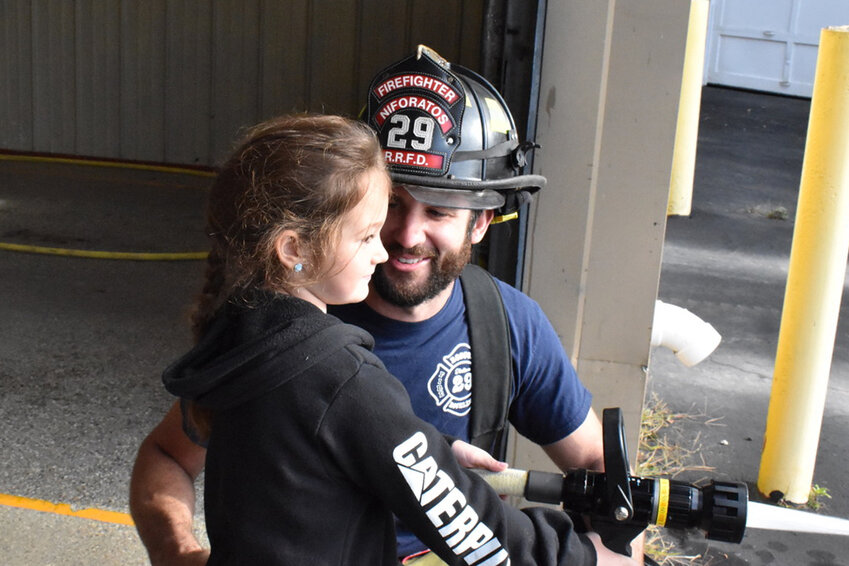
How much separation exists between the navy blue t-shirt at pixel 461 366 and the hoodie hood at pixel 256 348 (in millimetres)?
629

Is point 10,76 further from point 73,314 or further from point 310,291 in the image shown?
point 310,291

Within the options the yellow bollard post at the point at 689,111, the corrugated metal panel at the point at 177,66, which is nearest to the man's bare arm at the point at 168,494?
the yellow bollard post at the point at 689,111

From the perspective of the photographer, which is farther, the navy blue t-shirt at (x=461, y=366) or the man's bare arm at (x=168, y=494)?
the navy blue t-shirt at (x=461, y=366)

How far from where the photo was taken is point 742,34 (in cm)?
1897

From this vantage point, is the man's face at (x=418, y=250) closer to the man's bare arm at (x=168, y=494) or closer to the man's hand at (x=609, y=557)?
the man's bare arm at (x=168, y=494)

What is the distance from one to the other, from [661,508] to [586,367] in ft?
5.94

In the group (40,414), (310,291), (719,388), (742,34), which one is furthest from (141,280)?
(742,34)

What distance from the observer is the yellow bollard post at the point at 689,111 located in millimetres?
8977

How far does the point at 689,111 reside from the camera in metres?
9.19

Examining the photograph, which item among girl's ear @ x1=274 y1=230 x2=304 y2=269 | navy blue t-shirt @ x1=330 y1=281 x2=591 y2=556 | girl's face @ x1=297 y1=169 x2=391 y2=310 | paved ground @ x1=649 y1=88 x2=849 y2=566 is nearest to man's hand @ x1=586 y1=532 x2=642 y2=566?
navy blue t-shirt @ x1=330 y1=281 x2=591 y2=556

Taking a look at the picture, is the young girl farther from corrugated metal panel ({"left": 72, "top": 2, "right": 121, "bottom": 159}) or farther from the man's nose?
corrugated metal panel ({"left": 72, "top": 2, "right": 121, "bottom": 159})

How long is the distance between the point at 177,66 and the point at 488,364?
380 inches

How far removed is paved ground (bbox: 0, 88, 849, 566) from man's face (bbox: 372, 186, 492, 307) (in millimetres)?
1891

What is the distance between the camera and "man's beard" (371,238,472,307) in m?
2.07
